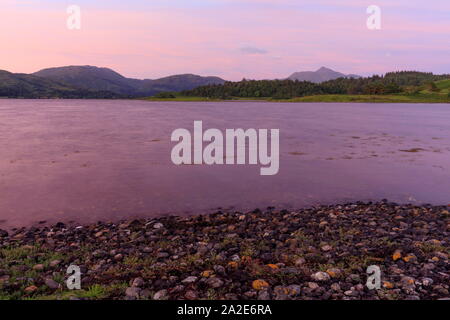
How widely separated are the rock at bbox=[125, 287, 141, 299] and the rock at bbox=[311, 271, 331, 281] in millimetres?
4493

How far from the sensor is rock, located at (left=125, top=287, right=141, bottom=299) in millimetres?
7589

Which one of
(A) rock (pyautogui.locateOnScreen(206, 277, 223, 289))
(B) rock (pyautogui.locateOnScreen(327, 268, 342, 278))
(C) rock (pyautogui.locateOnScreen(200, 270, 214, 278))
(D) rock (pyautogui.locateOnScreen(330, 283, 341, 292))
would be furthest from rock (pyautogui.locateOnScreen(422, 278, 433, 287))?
(C) rock (pyautogui.locateOnScreen(200, 270, 214, 278))

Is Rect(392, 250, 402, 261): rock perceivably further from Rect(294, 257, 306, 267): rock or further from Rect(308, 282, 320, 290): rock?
Rect(308, 282, 320, 290): rock

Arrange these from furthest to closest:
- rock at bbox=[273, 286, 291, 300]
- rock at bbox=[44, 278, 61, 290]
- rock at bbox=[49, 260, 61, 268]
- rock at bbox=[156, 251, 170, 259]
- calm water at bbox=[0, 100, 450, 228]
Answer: calm water at bbox=[0, 100, 450, 228]
rock at bbox=[156, 251, 170, 259]
rock at bbox=[49, 260, 61, 268]
rock at bbox=[44, 278, 61, 290]
rock at bbox=[273, 286, 291, 300]

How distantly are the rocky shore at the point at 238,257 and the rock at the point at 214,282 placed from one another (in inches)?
1.1

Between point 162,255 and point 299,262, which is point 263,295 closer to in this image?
point 299,262

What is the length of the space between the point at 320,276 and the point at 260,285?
1.66 meters

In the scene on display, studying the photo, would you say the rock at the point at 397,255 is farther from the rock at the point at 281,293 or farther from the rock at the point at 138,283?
the rock at the point at 138,283

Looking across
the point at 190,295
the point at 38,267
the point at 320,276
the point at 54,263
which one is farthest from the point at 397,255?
the point at 38,267

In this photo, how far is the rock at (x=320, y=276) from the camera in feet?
27.3

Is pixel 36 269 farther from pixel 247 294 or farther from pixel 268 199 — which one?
pixel 268 199

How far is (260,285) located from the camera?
8.06m

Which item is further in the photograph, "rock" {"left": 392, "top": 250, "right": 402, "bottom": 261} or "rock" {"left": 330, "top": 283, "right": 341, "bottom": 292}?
"rock" {"left": 392, "top": 250, "right": 402, "bottom": 261}
